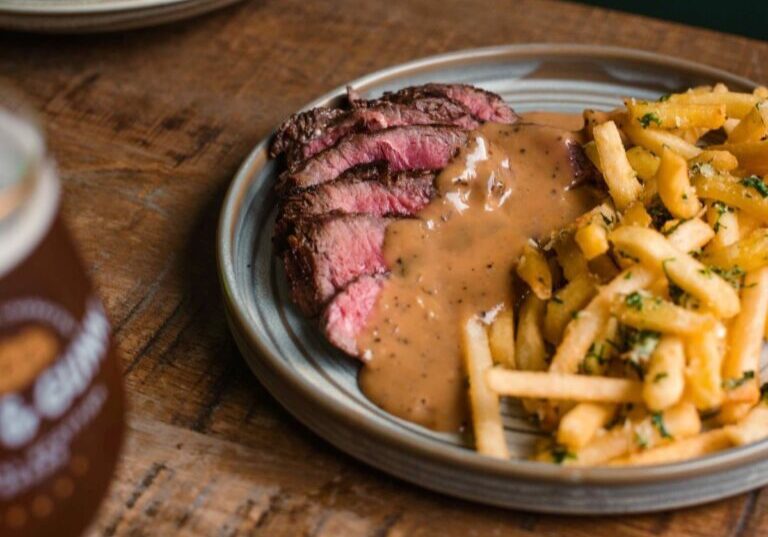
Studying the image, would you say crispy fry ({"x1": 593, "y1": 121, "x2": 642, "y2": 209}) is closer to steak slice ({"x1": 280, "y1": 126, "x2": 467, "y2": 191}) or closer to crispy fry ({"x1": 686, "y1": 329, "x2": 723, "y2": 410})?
steak slice ({"x1": 280, "y1": 126, "x2": 467, "y2": 191})

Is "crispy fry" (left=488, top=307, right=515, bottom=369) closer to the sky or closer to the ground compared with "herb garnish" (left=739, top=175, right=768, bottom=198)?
closer to the ground

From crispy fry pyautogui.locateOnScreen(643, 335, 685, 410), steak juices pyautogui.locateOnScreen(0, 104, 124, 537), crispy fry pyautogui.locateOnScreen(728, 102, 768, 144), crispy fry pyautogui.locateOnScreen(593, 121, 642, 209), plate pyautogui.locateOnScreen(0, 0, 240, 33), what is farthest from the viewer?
plate pyautogui.locateOnScreen(0, 0, 240, 33)

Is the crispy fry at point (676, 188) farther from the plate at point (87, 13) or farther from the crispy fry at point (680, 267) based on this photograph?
the plate at point (87, 13)

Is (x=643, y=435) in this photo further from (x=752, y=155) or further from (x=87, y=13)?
(x=87, y=13)

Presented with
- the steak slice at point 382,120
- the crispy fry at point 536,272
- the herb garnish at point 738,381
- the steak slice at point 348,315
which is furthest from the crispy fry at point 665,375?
the steak slice at point 382,120

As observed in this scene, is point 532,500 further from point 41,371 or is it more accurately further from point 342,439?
point 41,371

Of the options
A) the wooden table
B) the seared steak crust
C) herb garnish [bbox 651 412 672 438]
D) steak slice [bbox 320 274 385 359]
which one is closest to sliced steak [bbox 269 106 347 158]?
the seared steak crust

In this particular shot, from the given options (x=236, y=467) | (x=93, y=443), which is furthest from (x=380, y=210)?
(x=93, y=443)
